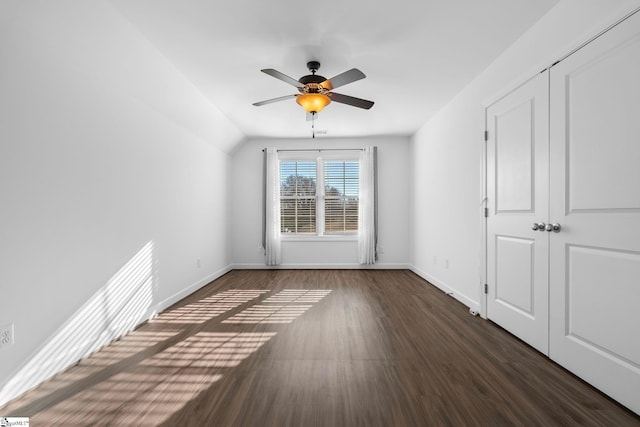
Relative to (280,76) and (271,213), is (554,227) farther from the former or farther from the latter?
(271,213)

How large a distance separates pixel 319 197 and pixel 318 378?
4185 mm

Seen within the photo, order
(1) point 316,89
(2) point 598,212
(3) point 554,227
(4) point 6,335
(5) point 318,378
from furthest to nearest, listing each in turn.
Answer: (1) point 316,89 → (3) point 554,227 → (5) point 318,378 → (2) point 598,212 → (4) point 6,335

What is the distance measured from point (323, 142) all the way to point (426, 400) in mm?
4769

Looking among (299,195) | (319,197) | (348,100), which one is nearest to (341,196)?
(319,197)

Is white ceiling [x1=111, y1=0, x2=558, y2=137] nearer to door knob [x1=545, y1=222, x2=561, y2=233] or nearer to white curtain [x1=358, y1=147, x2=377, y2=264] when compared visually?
door knob [x1=545, y1=222, x2=561, y2=233]

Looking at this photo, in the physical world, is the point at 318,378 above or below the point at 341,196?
below

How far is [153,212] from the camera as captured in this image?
3.12m

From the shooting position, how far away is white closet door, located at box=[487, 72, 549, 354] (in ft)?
7.28

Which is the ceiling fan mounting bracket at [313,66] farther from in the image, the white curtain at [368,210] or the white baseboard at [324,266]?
the white baseboard at [324,266]

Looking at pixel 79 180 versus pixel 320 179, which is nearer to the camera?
pixel 79 180

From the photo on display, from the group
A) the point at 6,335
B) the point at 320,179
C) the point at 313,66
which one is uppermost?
the point at 313,66

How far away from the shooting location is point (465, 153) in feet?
11.3

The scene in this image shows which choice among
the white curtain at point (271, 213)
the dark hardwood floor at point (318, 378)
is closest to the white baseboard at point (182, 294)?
the dark hardwood floor at point (318, 378)

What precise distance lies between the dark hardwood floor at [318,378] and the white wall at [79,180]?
0.29 m
